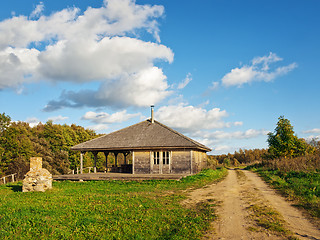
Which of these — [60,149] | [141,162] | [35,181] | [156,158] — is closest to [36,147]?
[60,149]

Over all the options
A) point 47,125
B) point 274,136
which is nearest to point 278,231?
point 274,136

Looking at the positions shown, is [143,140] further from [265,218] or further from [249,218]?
[265,218]

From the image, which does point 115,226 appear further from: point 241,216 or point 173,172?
point 173,172

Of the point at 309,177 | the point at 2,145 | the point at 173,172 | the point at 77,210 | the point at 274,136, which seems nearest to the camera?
the point at 77,210

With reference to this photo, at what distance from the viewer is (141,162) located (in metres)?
25.3

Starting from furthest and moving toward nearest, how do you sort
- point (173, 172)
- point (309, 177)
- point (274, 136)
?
1. point (274, 136)
2. point (173, 172)
3. point (309, 177)

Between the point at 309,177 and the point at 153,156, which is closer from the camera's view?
the point at 309,177

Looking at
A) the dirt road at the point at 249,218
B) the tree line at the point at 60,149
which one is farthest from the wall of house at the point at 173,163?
the dirt road at the point at 249,218

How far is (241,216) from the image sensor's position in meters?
9.02

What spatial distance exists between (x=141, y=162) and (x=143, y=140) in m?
2.24

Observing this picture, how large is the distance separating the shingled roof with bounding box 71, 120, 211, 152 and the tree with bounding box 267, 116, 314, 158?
15.1 metres

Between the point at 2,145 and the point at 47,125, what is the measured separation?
18.0 meters

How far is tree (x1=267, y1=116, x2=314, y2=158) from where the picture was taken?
111 feet

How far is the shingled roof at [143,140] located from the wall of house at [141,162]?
3.64 ft
